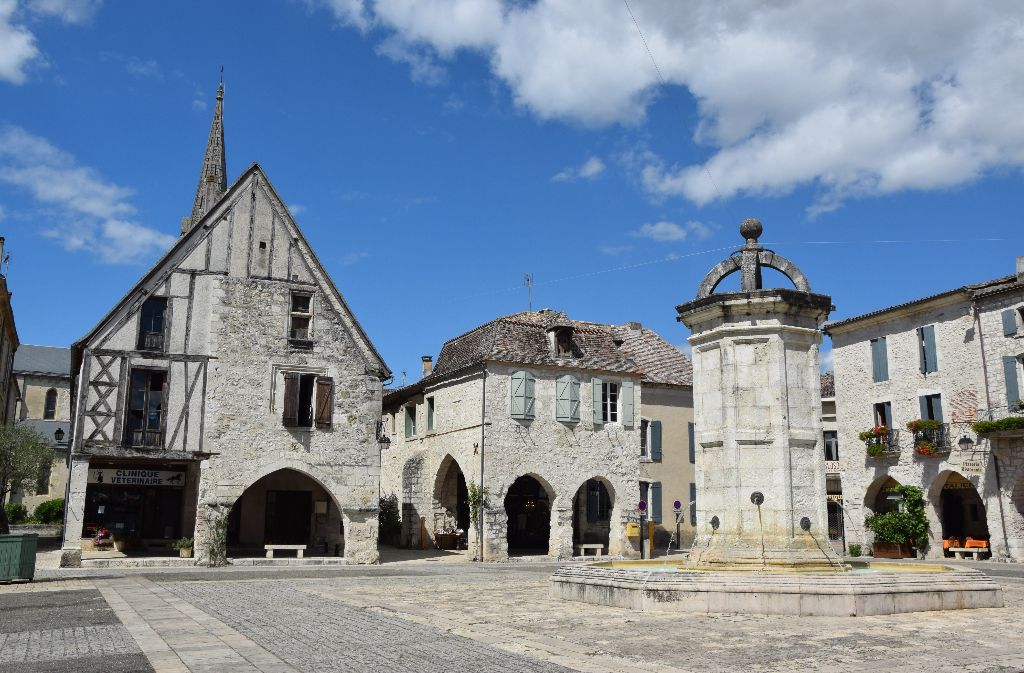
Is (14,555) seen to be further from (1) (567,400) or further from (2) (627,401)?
(2) (627,401)

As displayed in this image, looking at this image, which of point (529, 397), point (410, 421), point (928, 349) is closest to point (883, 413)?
point (928, 349)

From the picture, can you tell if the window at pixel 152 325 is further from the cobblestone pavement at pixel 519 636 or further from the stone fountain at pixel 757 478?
the stone fountain at pixel 757 478

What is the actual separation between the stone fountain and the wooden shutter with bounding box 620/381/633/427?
1853cm

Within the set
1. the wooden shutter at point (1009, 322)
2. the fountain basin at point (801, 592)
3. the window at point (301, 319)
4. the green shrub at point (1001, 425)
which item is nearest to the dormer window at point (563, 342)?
the window at point (301, 319)

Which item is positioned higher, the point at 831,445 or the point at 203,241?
the point at 203,241

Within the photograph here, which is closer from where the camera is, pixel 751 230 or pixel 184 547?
pixel 751 230

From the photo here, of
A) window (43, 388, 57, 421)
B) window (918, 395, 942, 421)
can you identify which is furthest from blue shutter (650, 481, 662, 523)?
window (43, 388, 57, 421)

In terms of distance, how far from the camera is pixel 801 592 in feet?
30.7

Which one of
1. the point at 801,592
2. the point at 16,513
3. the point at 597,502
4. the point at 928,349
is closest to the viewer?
the point at 801,592

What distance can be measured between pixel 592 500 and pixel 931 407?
12.1 metres

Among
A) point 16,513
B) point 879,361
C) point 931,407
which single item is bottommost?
point 16,513

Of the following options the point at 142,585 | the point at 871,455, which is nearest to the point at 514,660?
the point at 142,585

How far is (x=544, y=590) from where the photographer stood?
13.8 m

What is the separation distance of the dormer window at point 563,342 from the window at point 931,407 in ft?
39.5
